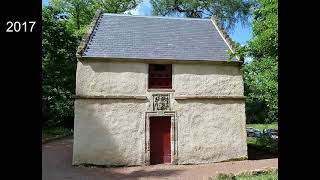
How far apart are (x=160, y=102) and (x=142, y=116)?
1.03 meters

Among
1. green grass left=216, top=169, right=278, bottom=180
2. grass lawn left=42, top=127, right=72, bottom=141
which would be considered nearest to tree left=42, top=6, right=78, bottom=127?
grass lawn left=42, top=127, right=72, bottom=141

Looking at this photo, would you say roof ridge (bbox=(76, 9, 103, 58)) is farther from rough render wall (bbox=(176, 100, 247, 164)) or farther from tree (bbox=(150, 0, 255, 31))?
tree (bbox=(150, 0, 255, 31))

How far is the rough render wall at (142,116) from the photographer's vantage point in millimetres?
14258

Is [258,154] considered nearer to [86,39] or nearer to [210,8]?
[86,39]

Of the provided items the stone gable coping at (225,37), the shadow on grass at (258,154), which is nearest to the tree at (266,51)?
the stone gable coping at (225,37)

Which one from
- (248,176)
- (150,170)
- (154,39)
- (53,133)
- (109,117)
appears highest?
(154,39)

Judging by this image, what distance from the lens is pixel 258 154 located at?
56.4 feet

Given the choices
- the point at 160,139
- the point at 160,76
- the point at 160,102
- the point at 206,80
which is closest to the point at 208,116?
the point at 206,80

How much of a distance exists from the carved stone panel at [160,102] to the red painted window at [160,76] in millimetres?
540

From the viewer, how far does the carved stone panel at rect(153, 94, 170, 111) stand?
14.9 m

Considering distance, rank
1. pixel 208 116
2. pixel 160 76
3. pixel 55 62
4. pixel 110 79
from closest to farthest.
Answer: pixel 110 79 → pixel 208 116 → pixel 160 76 → pixel 55 62

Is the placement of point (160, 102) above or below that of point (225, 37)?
below

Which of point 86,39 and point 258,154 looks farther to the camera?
point 258,154
